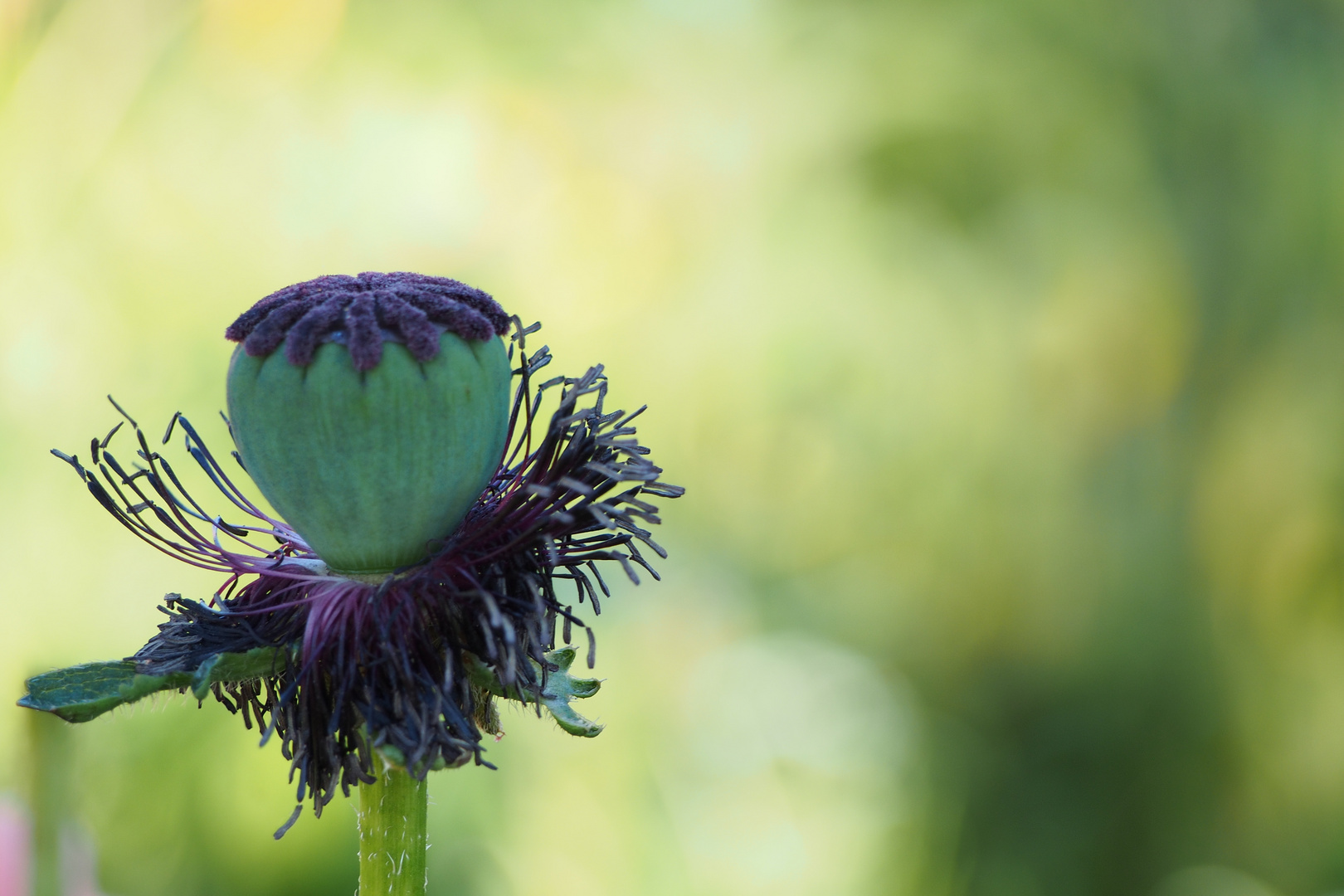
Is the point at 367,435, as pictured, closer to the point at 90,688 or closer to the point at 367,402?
the point at 367,402

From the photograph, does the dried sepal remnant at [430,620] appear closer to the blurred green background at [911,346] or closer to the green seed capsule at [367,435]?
the green seed capsule at [367,435]

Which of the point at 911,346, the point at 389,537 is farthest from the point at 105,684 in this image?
the point at 911,346

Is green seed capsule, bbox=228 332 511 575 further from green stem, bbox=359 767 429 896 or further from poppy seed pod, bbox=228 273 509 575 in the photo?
green stem, bbox=359 767 429 896

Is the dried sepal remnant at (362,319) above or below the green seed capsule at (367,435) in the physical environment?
above

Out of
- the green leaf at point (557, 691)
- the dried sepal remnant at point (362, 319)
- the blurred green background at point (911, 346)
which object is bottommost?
the green leaf at point (557, 691)

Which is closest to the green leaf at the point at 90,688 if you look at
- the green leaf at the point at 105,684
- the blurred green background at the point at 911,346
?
the green leaf at the point at 105,684
